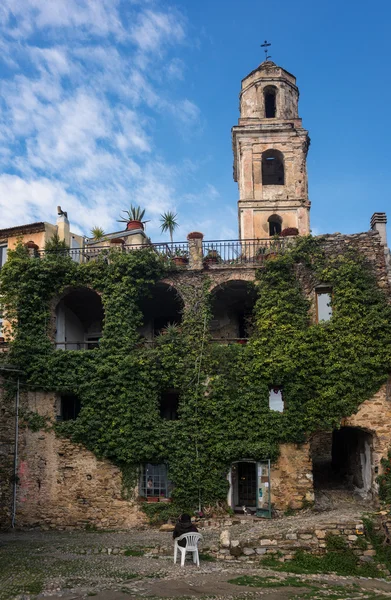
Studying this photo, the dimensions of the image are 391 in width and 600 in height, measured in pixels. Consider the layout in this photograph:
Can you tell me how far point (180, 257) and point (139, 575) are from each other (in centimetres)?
1253

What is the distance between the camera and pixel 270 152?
2806cm

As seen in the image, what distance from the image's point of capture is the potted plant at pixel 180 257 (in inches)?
861

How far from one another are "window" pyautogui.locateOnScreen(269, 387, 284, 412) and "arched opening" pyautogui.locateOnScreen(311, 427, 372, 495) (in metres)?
2.87

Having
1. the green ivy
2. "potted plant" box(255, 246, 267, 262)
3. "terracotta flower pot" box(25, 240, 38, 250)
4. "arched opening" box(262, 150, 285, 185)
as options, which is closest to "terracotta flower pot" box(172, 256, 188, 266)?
the green ivy

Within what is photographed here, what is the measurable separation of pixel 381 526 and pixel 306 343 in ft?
22.3

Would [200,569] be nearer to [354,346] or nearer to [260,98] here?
[354,346]

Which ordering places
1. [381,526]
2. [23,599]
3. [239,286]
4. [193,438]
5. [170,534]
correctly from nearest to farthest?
[23,599], [381,526], [170,534], [193,438], [239,286]

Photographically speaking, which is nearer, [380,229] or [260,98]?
[380,229]

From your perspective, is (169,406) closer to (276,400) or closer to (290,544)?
(276,400)

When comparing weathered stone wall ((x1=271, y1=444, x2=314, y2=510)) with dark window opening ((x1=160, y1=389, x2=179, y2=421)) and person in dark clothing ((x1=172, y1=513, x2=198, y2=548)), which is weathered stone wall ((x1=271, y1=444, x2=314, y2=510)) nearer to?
dark window opening ((x1=160, y1=389, x2=179, y2=421))

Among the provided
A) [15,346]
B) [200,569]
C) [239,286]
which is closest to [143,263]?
[239,286]

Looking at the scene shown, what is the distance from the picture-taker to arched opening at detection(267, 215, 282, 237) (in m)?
27.2

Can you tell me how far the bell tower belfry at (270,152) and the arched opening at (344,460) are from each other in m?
10.3

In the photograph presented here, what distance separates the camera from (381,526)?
15539mm
